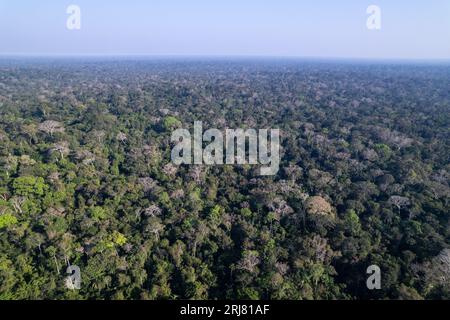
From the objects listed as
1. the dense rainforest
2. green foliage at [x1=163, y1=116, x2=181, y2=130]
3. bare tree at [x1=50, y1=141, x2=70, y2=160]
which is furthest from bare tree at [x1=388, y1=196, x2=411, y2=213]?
bare tree at [x1=50, y1=141, x2=70, y2=160]

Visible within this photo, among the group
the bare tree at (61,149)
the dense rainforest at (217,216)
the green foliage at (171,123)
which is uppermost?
the green foliage at (171,123)

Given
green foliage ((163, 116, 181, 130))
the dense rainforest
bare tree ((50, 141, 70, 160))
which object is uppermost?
green foliage ((163, 116, 181, 130))

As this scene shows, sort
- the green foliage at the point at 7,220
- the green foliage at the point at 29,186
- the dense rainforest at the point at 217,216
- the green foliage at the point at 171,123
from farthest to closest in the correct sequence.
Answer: the green foliage at the point at 171,123
the green foliage at the point at 29,186
the green foliage at the point at 7,220
the dense rainforest at the point at 217,216

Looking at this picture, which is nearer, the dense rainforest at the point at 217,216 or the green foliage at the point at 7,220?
the dense rainforest at the point at 217,216

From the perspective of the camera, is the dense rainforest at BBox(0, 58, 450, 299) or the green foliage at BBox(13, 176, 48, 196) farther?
the green foliage at BBox(13, 176, 48, 196)

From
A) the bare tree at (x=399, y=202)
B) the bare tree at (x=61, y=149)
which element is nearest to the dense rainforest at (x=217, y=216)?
the bare tree at (x=399, y=202)

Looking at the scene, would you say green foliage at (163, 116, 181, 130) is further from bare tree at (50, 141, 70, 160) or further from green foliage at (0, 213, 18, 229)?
green foliage at (0, 213, 18, 229)

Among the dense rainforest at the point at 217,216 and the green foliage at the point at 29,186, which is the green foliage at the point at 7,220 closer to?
the dense rainforest at the point at 217,216
